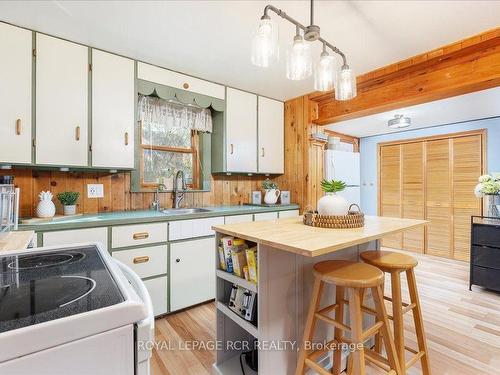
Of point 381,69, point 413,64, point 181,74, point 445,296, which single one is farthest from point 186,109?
point 445,296

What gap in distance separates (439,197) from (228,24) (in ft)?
13.3

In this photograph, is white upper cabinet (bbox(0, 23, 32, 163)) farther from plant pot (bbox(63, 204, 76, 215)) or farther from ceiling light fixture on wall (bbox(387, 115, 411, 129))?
ceiling light fixture on wall (bbox(387, 115, 411, 129))

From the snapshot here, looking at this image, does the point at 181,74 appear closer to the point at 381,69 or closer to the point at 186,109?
the point at 186,109

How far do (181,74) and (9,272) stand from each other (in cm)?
230

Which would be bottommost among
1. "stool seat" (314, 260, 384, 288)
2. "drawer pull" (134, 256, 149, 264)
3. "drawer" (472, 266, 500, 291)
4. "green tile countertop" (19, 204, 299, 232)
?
"drawer" (472, 266, 500, 291)

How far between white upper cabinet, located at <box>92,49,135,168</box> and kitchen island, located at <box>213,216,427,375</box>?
1.32 meters

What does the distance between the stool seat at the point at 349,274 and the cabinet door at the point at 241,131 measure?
75.1 inches

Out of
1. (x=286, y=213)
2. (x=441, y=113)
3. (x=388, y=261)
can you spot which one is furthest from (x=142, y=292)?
(x=441, y=113)

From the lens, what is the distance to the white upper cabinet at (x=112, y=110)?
7.19 feet

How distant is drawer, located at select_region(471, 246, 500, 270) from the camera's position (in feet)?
8.90

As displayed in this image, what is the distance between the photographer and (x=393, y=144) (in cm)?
463

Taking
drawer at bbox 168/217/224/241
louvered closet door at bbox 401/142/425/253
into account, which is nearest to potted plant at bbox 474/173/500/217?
louvered closet door at bbox 401/142/425/253

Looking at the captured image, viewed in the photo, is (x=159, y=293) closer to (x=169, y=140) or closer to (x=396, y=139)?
(x=169, y=140)

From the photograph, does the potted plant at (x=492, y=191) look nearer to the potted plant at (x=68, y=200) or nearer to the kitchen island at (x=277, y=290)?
the kitchen island at (x=277, y=290)
